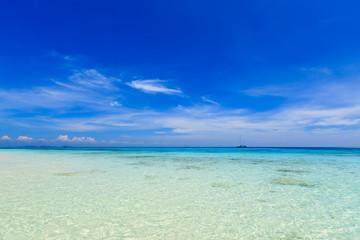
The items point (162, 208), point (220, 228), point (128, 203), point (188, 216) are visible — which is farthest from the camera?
point (128, 203)

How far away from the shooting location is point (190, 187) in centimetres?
1002

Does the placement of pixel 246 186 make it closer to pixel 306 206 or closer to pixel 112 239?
pixel 306 206

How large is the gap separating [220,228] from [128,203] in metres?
3.55

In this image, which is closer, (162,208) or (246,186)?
(162,208)

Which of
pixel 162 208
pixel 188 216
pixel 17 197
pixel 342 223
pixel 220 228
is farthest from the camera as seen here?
pixel 17 197

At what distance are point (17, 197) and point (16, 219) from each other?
8.96ft

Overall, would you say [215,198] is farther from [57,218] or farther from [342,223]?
[57,218]

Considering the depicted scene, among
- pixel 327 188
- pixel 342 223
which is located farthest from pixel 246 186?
pixel 342 223

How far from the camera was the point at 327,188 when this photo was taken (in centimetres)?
991

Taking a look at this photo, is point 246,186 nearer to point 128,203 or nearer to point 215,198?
point 215,198

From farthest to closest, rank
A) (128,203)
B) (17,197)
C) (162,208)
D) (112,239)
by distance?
(17,197)
(128,203)
(162,208)
(112,239)

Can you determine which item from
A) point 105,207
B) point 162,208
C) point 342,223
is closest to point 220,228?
point 162,208

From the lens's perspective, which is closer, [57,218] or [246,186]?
[57,218]

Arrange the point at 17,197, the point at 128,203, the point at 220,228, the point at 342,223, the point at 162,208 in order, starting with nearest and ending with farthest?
the point at 220,228 < the point at 342,223 < the point at 162,208 < the point at 128,203 < the point at 17,197
